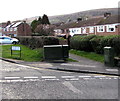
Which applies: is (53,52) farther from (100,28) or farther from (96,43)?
(100,28)

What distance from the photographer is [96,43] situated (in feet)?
51.8

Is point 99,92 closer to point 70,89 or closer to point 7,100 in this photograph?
point 70,89

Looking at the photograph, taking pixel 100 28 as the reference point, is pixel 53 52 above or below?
below

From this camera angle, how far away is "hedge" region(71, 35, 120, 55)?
526 inches

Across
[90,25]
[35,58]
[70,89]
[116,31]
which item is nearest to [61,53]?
[35,58]

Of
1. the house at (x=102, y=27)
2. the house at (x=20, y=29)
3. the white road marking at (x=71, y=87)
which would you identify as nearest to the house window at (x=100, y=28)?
the house at (x=102, y=27)

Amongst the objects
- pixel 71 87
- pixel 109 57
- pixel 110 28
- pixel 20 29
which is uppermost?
pixel 20 29

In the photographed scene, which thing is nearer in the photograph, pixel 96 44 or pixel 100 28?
pixel 96 44

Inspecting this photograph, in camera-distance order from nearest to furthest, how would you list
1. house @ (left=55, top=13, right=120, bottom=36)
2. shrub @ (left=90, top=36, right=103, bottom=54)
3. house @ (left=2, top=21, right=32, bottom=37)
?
shrub @ (left=90, top=36, right=103, bottom=54)
house @ (left=55, top=13, right=120, bottom=36)
house @ (left=2, top=21, right=32, bottom=37)

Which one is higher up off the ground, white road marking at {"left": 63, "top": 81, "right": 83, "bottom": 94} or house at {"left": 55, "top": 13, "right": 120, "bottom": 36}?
house at {"left": 55, "top": 13, "right": 120, "bottom": 36}

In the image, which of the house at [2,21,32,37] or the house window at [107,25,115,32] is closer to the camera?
the house window at [107,25,115,32]

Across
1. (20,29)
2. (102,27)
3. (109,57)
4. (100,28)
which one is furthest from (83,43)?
(20,29)

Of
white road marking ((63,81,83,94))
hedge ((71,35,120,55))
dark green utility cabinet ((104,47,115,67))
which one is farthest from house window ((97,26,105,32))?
white road marking ((63,81,83,94))

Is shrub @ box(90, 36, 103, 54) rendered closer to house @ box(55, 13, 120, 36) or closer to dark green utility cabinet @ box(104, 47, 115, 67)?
dark green utility cabinet @ box(104, 47, 115, 67)
